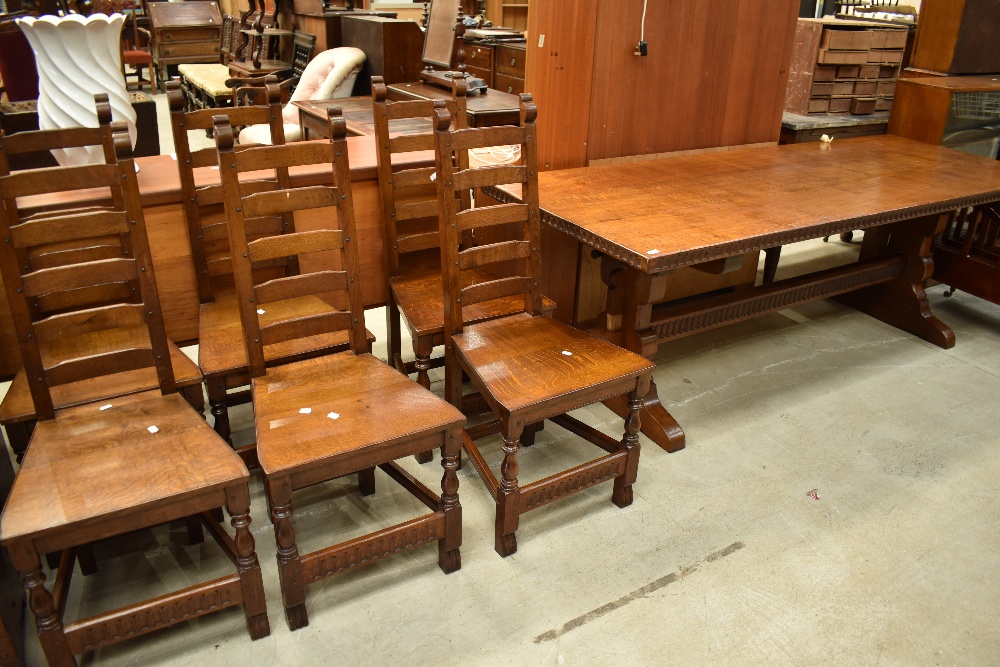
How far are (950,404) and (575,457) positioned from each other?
1.69 m

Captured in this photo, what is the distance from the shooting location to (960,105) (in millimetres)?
3914

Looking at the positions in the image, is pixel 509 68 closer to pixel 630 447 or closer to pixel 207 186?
pixel 207 186

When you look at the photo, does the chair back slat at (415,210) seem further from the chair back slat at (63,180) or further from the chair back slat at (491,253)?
the chair back slat at (63,180)

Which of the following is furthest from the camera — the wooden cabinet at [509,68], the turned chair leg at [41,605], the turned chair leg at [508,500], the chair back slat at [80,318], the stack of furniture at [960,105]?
the wooden cabinet at [509,68]

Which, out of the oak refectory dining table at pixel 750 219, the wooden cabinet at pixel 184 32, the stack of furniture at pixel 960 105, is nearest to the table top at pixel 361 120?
the oak refectory dining table at pixel 750 219

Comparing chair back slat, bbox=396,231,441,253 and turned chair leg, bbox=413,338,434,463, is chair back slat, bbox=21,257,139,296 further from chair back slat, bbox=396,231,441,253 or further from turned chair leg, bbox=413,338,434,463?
chair back slat, bbox=396,231,441,253

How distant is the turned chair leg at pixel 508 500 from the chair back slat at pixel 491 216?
2.15ft

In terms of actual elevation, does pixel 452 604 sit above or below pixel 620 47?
below

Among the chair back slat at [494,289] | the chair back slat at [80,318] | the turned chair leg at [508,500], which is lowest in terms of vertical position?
the turned chair leg at [508,500]

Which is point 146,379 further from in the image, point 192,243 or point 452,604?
point 452,604

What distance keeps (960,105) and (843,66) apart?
0.64m

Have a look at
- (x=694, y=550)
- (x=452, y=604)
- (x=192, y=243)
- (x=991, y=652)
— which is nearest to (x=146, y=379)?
(x=192, y=243)

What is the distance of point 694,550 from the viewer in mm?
2246

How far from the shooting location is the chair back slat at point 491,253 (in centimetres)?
227
